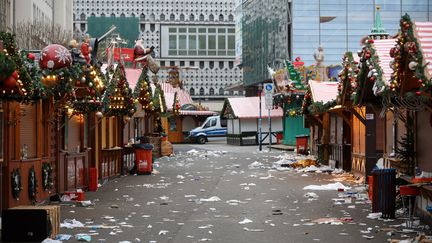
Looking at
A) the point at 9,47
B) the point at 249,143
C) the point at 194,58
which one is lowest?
the point at 249,143

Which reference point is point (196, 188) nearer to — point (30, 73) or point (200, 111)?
point (30, 73)

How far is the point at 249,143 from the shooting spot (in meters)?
61.3

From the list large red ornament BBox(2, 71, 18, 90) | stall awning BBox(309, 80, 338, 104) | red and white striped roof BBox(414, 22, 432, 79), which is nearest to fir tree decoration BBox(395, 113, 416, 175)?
red and white striped roof BBox(414, 22, 432, 79)

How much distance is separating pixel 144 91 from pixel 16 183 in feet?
65.0

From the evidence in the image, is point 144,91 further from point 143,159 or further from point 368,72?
point 368,72

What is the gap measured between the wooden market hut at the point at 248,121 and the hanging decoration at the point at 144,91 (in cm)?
2571

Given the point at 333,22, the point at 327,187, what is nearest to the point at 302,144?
the point at 327,187

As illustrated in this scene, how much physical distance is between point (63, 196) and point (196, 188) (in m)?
4.91

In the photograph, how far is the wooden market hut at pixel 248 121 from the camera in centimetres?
6075

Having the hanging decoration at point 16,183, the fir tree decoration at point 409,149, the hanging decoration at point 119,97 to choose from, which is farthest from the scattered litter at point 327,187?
the hanging decoration at point 16,183

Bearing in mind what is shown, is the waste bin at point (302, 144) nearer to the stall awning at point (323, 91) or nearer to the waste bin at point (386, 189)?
the stall awning at point (323, 91)

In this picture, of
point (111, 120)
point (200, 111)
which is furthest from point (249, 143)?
point (111, 120)

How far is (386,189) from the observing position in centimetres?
1405

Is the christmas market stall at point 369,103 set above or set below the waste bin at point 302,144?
above
